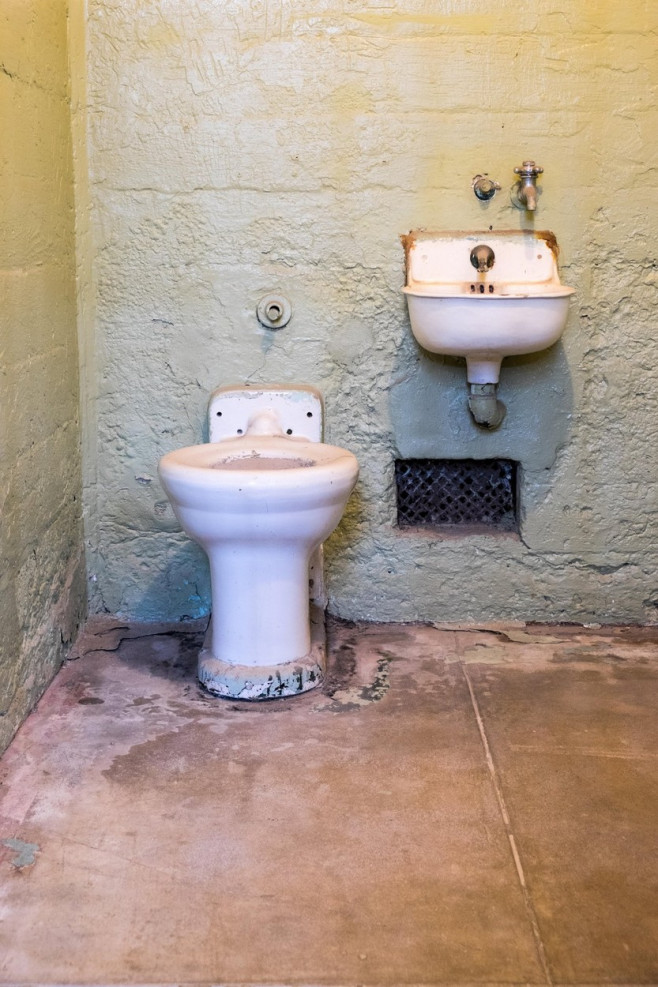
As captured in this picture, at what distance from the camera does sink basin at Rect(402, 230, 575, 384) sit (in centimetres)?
237

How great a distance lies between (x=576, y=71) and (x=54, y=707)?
1.90 m

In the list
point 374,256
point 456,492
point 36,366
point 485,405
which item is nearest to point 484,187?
point 374,256

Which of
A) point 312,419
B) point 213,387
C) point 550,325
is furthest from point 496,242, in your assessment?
point 213,387

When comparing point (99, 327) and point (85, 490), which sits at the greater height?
point (99, 327)

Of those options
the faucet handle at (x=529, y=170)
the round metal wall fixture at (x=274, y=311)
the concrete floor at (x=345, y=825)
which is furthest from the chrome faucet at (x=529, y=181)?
the concrete floor at (x=345, y=825)

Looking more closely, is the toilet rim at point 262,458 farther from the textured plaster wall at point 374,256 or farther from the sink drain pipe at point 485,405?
the sink drain pipe at point 485,405

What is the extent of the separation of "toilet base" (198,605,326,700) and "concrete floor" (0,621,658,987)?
0.11ft

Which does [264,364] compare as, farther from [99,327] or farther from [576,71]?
[576,71]

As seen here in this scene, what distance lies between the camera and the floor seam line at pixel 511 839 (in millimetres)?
1459

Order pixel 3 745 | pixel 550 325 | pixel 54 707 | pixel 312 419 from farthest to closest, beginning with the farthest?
1. pixel 312 419
2. pixel 550 325
3. pixel 54 707
4. pixel 3 745

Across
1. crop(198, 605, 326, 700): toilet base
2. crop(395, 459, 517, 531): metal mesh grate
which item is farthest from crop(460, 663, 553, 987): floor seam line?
crop(395, 459, 517, 531): metal mesh grate

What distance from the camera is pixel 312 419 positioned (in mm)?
2631

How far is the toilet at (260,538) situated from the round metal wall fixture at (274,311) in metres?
0.30

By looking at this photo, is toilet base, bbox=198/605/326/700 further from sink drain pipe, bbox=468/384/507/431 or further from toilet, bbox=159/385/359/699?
sink drain pipe, bbox=468/384/507/431
